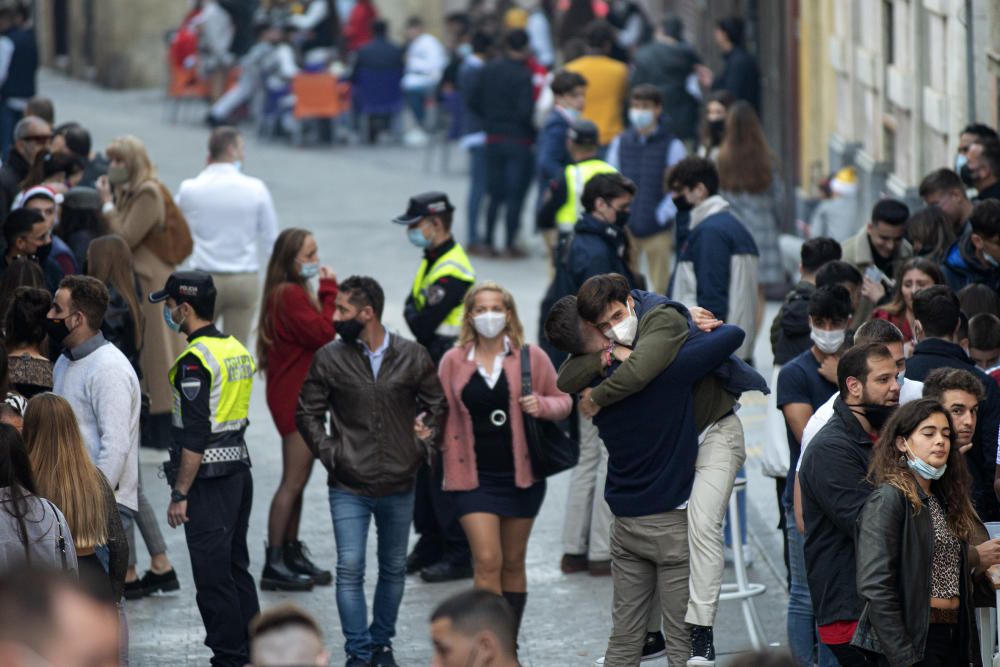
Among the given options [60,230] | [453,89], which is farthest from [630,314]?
[453,89]

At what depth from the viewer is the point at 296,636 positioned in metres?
4.19

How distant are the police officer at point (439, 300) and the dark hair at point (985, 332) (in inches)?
104

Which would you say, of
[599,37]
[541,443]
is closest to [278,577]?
[541,443]

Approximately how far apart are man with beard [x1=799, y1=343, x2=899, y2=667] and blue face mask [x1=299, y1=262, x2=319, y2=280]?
132 inches

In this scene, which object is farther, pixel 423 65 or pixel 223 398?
pixel 423 65

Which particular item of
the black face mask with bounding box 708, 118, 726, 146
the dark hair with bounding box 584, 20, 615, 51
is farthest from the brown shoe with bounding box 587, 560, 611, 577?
the dark hair with bounding box 584, 20, 615, 51

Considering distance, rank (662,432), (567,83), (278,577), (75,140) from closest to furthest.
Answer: (662,432) < (278,577) < (75,140) < (567,83)

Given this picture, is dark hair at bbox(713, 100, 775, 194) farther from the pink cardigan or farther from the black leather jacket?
the black leather jacket

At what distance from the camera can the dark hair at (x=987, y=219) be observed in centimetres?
896

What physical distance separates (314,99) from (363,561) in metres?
15.6

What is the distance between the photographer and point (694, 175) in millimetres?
10094

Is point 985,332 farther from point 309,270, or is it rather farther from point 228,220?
point 228,220

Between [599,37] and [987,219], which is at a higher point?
[599,37]

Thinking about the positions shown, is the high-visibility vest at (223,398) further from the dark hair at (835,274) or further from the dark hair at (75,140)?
the dark hair at (75,140)
